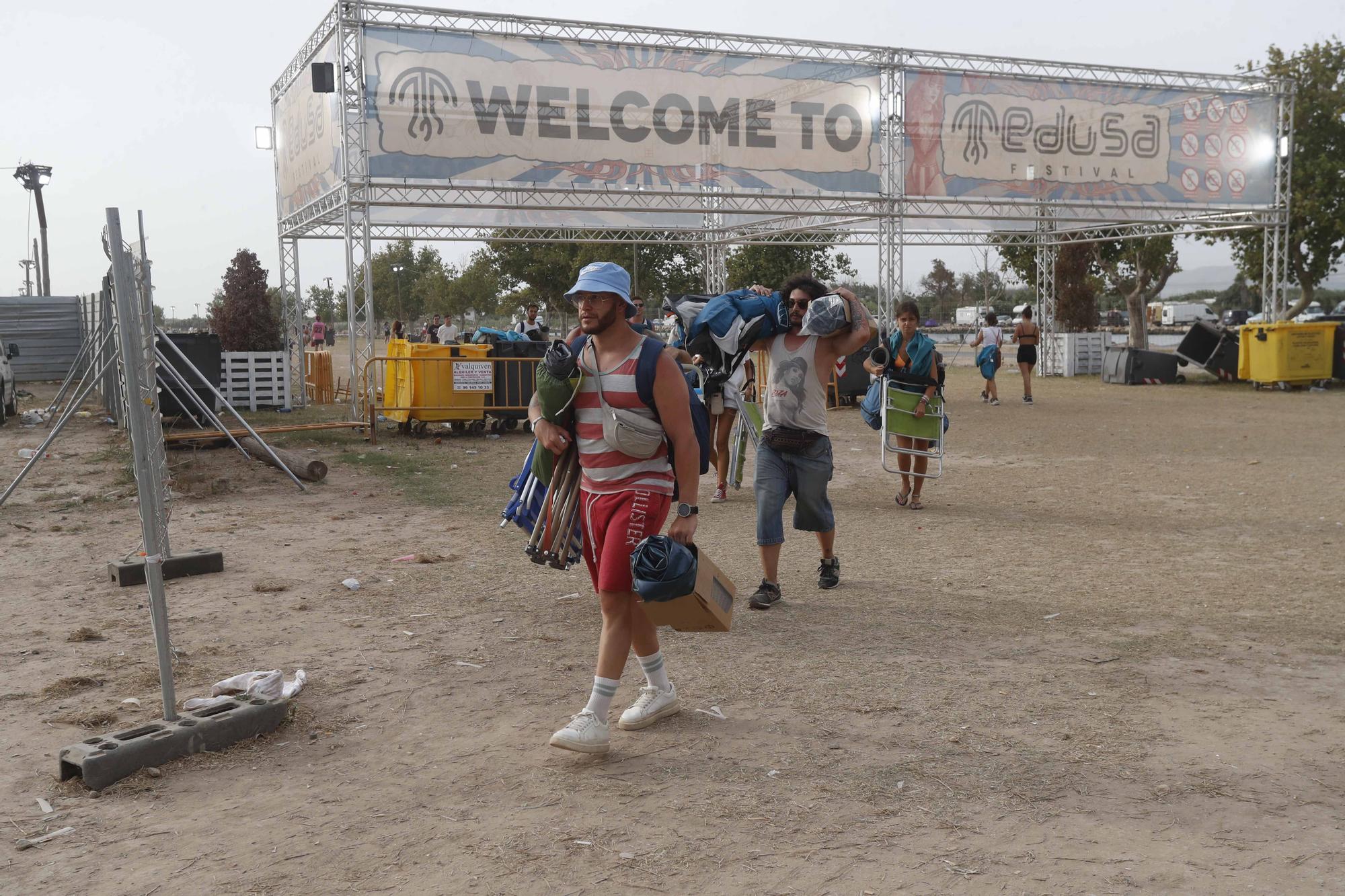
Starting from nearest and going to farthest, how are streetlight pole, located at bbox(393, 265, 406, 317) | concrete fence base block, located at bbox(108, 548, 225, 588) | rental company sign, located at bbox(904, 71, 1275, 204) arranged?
concrete fence base block, located at bbox(108, 548, 225, 588), rental company sign, located at bbox(904, 71, 1275, 204), streetlight pole, located at bbox(393, 265, 406, 317)

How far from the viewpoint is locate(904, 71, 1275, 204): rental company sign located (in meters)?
20.1

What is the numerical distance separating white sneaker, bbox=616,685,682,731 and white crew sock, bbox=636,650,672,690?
21 millimetres

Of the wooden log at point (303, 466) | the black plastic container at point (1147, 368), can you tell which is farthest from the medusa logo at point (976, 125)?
the wooden log at point (303, 466)

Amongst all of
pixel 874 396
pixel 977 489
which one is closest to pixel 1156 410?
pixel 977 489

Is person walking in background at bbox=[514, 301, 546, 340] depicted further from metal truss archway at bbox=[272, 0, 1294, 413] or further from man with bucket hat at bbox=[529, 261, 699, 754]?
man with bucket hat at bbox=[529, 261, 699, 754]

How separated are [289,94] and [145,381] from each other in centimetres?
1652

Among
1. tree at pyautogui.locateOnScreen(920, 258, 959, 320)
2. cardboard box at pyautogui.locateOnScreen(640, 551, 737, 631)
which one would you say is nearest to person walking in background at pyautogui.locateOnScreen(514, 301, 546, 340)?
cardboard box at pyautogui.locateOnScreen(640, 551, 737, 631)

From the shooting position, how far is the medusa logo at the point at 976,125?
20234 mm

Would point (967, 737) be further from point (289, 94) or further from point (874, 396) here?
point (289, 94)

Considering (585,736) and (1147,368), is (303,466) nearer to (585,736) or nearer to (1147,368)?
(585,736)

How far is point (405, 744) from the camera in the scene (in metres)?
4.23

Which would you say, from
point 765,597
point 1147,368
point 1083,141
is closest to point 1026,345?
point 1083,141

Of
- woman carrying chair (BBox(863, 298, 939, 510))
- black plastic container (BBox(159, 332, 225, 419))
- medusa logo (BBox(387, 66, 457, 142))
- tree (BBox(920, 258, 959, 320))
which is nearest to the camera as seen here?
woman carrying chair (BBox(863, 298, 939, 510))

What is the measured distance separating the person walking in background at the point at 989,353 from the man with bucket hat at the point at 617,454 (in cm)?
1631
